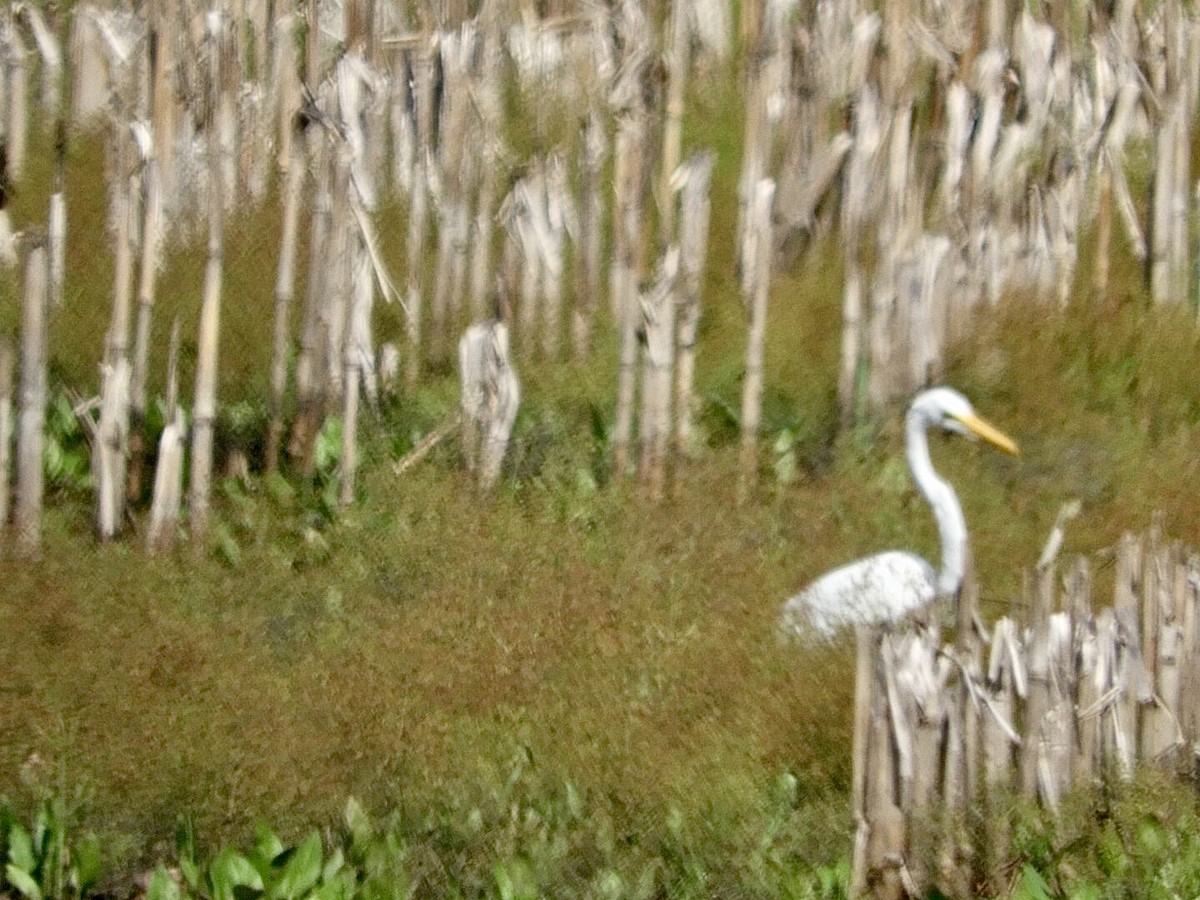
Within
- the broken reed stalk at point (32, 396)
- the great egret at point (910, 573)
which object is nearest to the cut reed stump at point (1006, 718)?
the great egret at point (910, 573)

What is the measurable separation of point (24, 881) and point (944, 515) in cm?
308

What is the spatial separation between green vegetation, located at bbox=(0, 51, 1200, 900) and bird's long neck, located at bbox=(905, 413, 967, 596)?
18 centimetres

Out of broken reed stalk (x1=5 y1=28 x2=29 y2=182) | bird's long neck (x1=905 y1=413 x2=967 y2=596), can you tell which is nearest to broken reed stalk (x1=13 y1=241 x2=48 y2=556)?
broken reed stalk (x1=5 y1=28 x2=29 y2=182)

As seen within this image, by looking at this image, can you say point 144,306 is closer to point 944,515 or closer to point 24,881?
point 24,881

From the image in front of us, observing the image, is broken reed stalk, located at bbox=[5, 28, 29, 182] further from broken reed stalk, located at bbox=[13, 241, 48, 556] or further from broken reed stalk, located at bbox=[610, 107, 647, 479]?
broken reed stalk, located at bbox=[610, 107, 647, 479]

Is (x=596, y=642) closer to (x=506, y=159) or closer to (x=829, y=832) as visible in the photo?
(x=829, y=832)

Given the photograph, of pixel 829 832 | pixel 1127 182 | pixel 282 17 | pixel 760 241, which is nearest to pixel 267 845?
pixel 829 832

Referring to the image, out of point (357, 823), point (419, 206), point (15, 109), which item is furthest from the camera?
point (15, 109)

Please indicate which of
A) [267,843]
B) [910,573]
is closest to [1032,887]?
[267,843]

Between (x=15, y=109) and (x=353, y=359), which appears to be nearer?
(x=353, y=359)

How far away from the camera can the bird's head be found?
6.26m

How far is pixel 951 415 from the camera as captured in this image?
20.6 feet

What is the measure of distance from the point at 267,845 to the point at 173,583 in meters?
1.73

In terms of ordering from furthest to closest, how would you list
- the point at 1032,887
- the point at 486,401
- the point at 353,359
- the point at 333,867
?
the point at 486,401
the point at 353,359
the point at 333,867
the point at 1032,887
